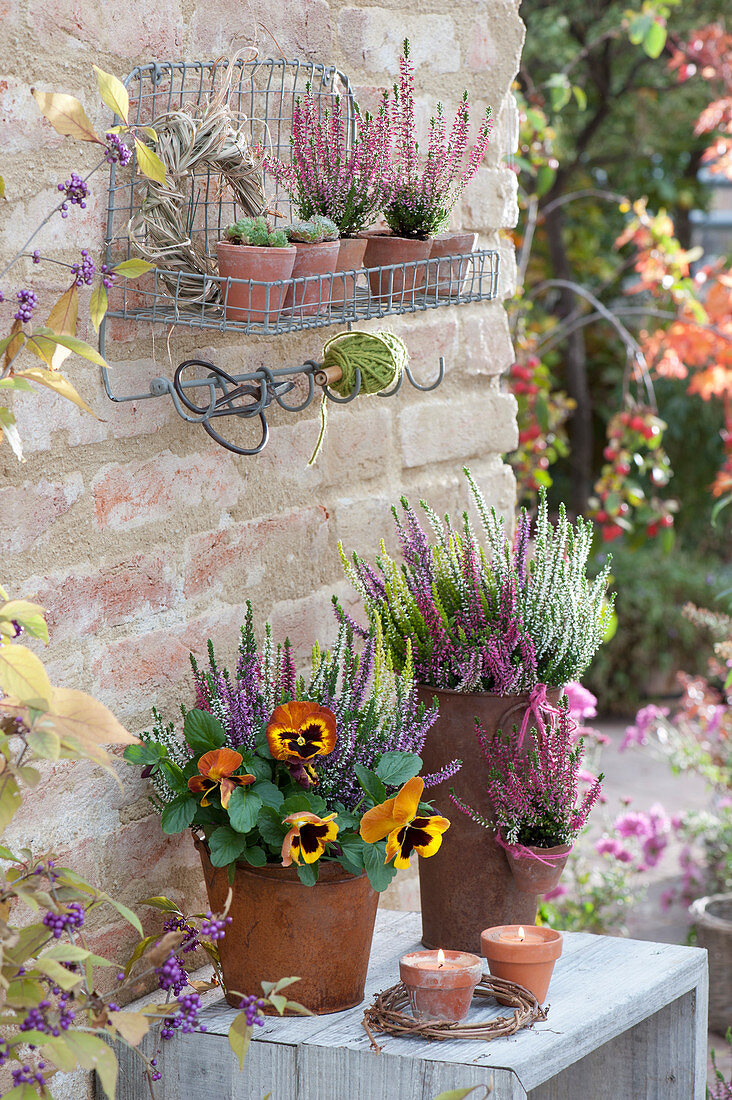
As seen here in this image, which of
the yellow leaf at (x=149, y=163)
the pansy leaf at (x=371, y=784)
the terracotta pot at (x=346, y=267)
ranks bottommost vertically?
the pansy leaf at (x=371, y=784)

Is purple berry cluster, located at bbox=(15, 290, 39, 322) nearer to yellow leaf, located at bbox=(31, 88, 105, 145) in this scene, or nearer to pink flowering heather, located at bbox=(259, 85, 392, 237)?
yellow leaf, located at bbox=(31, 88, 105, 145)

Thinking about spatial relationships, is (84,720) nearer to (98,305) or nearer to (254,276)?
(98,305)

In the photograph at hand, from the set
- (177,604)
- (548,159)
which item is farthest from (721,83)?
(177,604)

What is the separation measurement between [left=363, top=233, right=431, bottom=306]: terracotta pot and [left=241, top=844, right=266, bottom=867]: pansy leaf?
0.82 m

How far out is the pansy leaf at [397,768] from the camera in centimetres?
164

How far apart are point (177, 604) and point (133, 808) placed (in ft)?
0.94

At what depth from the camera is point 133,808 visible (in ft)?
5.75

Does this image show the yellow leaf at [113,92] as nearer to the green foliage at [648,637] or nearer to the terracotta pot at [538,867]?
the terracotta pot at [538,867]

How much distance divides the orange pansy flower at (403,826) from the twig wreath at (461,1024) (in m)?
0.19

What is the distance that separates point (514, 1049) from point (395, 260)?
3.65ft

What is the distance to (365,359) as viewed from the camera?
73.7 inches

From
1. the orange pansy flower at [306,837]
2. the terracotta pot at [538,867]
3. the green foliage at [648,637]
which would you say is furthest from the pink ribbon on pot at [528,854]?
the green foliage at [648,637]

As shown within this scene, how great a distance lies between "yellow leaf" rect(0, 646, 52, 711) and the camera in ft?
3.86

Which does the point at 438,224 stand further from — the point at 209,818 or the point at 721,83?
the point at 721,83
